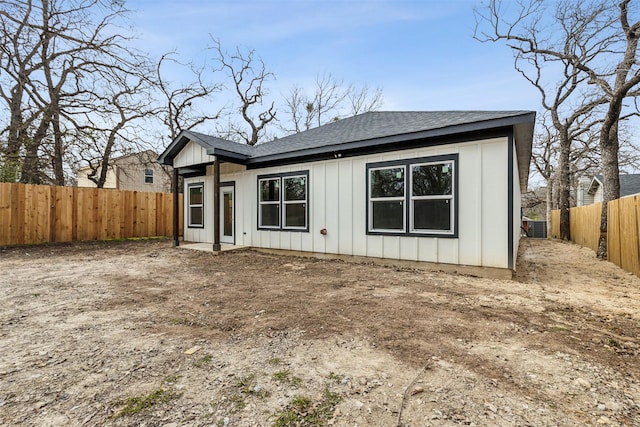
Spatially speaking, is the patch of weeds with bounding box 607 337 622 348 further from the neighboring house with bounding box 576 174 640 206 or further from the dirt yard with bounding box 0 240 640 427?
the neighboring house with bounding box 576 174 640 206

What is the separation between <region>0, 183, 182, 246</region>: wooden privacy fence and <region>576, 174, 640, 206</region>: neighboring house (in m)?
22.1

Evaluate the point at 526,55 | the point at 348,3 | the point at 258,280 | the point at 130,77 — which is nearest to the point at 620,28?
the point at 526,55

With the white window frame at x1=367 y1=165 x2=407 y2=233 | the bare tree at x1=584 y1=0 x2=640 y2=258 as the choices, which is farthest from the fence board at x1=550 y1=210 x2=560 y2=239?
the white window frame at x1=367 y1=165 x2=407 y2=233

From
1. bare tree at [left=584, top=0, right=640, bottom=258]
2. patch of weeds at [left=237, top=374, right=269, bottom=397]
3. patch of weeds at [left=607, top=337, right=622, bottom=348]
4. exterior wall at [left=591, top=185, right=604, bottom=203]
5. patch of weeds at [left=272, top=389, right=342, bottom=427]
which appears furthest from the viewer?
exterior wall at [left=591, top=185, right=604, bottom=203]

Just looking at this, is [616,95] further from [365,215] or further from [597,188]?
[597,188]

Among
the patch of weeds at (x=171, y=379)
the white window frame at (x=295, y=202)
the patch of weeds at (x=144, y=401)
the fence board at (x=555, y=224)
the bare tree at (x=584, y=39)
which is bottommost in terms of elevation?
the patch of weeds at (x=171, y=379)

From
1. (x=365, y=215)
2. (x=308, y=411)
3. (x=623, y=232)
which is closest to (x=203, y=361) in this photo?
(x=308, y=411)

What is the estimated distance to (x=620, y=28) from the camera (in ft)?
26.6

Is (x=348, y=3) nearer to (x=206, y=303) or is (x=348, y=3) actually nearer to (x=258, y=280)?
(x=258, y=280)

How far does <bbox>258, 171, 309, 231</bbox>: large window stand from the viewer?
23.0 ft

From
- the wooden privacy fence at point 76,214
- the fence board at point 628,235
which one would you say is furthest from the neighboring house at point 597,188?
the wooden privacy fence at point 76,214

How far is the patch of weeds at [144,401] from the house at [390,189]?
4.64m

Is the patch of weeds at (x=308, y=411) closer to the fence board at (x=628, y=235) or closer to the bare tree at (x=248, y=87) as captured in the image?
the fence board at (x=628, y=235)

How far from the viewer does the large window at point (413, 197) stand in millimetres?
5148
